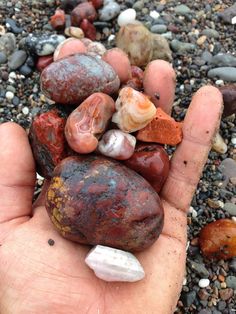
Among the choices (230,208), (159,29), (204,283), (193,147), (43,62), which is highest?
(193,147)

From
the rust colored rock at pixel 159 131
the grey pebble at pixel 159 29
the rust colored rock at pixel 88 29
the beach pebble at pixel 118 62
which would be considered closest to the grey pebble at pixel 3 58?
the rust colored rock at pixel 88 29

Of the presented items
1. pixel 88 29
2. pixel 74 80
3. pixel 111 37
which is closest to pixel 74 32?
pixel 88 29

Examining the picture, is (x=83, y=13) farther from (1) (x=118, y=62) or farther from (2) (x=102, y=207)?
(2) (x=102, y=207)

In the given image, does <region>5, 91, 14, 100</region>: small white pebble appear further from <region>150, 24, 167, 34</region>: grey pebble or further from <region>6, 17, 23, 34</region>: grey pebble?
<region>150, 24, 167, 34</region>: grey pebble

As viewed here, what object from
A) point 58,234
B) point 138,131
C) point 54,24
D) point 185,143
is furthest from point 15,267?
point 54,24

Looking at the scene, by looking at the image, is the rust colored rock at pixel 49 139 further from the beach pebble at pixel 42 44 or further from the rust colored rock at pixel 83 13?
the rust colored rock at pixel 83 13

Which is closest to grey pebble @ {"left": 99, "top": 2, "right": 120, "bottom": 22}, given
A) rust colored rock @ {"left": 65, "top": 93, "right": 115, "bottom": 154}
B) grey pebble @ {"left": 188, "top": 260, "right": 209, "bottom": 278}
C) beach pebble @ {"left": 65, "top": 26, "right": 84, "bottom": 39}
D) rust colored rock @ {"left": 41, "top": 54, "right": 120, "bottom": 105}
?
beach pebble @ {"left": 65, "top": 26, "right": 84, "bottom": 39}
